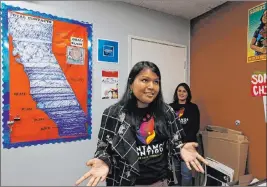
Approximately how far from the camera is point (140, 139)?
0.40 metres

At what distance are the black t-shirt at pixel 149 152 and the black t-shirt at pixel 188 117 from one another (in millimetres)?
227

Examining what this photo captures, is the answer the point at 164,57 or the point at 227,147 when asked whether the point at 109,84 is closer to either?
the point at 164,57

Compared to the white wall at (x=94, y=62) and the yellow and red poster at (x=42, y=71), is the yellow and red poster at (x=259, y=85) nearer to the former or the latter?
the white wall at (x=94, y=62)

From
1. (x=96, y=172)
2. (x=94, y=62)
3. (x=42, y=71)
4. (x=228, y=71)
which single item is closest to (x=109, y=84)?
(x=94, y=62)

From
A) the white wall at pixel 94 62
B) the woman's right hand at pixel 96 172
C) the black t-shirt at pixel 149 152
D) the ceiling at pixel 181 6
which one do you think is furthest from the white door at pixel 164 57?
the woman's right hand at pixel 96 172

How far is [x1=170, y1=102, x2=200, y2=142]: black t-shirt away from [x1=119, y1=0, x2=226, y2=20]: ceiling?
1.33 ft

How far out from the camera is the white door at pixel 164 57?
67 cm

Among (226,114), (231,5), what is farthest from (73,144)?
(231,5)

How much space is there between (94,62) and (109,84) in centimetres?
10

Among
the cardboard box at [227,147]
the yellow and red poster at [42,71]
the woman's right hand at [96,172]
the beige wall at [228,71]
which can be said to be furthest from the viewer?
the cardboard box at [227,147]

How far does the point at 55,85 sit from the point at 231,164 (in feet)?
3.11

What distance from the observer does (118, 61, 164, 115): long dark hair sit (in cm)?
39

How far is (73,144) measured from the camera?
723 mm

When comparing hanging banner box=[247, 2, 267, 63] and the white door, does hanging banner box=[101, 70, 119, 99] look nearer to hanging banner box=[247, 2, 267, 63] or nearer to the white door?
the white door
